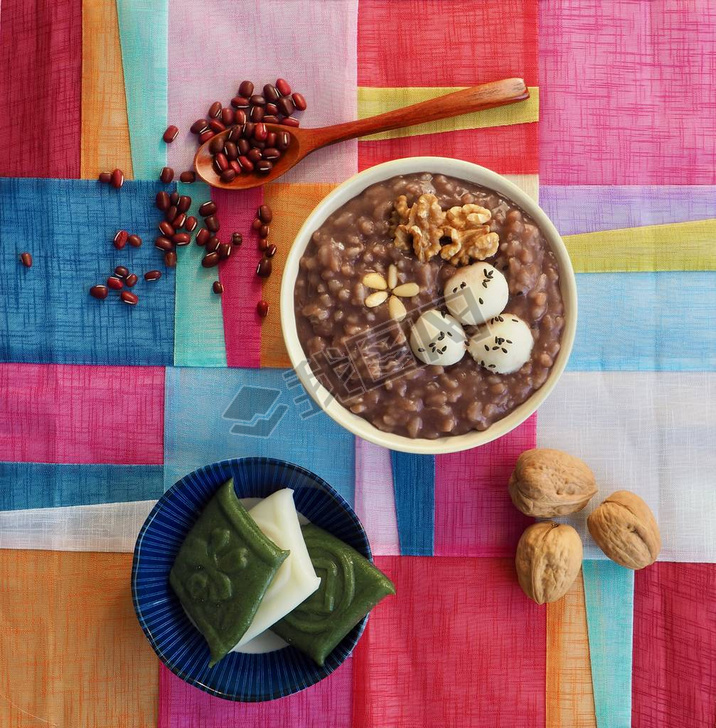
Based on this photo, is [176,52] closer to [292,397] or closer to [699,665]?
[292,397]

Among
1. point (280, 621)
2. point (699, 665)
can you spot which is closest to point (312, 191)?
point (280, 621)

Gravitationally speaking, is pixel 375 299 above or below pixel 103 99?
below

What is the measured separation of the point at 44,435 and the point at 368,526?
0.97 m

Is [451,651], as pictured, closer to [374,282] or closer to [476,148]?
[374,282]

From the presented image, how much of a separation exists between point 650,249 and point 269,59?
1.22 metres

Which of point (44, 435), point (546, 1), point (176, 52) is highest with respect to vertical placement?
point (546, 1)

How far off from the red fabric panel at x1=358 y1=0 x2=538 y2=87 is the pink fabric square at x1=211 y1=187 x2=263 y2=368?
493 millimetres

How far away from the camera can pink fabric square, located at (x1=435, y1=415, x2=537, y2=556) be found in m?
1.96

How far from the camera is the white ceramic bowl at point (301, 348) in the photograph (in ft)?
5.32

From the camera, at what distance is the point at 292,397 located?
1.95 m

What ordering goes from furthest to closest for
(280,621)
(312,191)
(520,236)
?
(312,191), (280,621), (520,236)

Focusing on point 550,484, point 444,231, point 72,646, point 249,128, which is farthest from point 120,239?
point 550,484

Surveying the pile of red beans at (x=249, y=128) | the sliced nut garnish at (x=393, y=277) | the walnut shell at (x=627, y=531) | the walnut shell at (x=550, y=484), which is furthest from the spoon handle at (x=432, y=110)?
the walnut shell at (x=627, y=531)

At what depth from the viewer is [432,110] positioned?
1.88 metres
